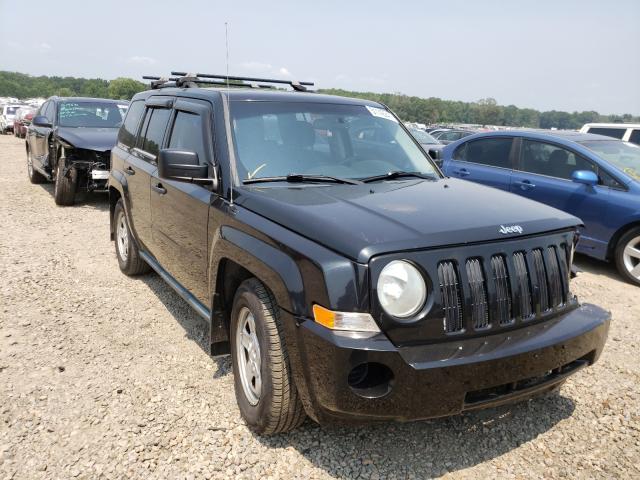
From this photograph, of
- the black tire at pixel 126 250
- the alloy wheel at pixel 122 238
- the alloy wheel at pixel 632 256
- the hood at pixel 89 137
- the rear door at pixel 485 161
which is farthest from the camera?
the hood at pixel 89 137

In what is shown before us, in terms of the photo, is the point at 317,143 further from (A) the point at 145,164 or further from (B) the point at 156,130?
(A) the point at 145,164

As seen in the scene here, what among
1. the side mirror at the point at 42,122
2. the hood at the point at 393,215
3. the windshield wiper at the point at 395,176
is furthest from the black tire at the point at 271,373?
the side mirror at the point at 42,122

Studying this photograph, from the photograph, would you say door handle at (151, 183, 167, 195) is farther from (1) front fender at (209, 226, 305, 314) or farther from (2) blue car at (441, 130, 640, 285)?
(2) blue car at (441, 130, 640, 285)

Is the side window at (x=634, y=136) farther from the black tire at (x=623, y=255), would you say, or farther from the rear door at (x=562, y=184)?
the black tire at (x=623, y=255)

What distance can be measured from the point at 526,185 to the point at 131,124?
5042 millimetres

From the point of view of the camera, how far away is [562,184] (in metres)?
6.63

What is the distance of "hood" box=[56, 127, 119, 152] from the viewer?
8766mm

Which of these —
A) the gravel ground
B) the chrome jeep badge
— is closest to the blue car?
the gravel ground

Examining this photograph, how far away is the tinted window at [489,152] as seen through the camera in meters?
7.52

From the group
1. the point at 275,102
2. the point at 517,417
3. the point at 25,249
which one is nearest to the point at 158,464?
the point at 517,417

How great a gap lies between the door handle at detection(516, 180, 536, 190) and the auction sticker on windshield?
3.46m

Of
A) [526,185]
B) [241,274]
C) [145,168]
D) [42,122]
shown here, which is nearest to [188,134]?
[145,168]

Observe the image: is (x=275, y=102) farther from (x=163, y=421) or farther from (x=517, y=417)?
(x=517, y=417)

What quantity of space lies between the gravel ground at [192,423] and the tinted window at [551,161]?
2.51m
